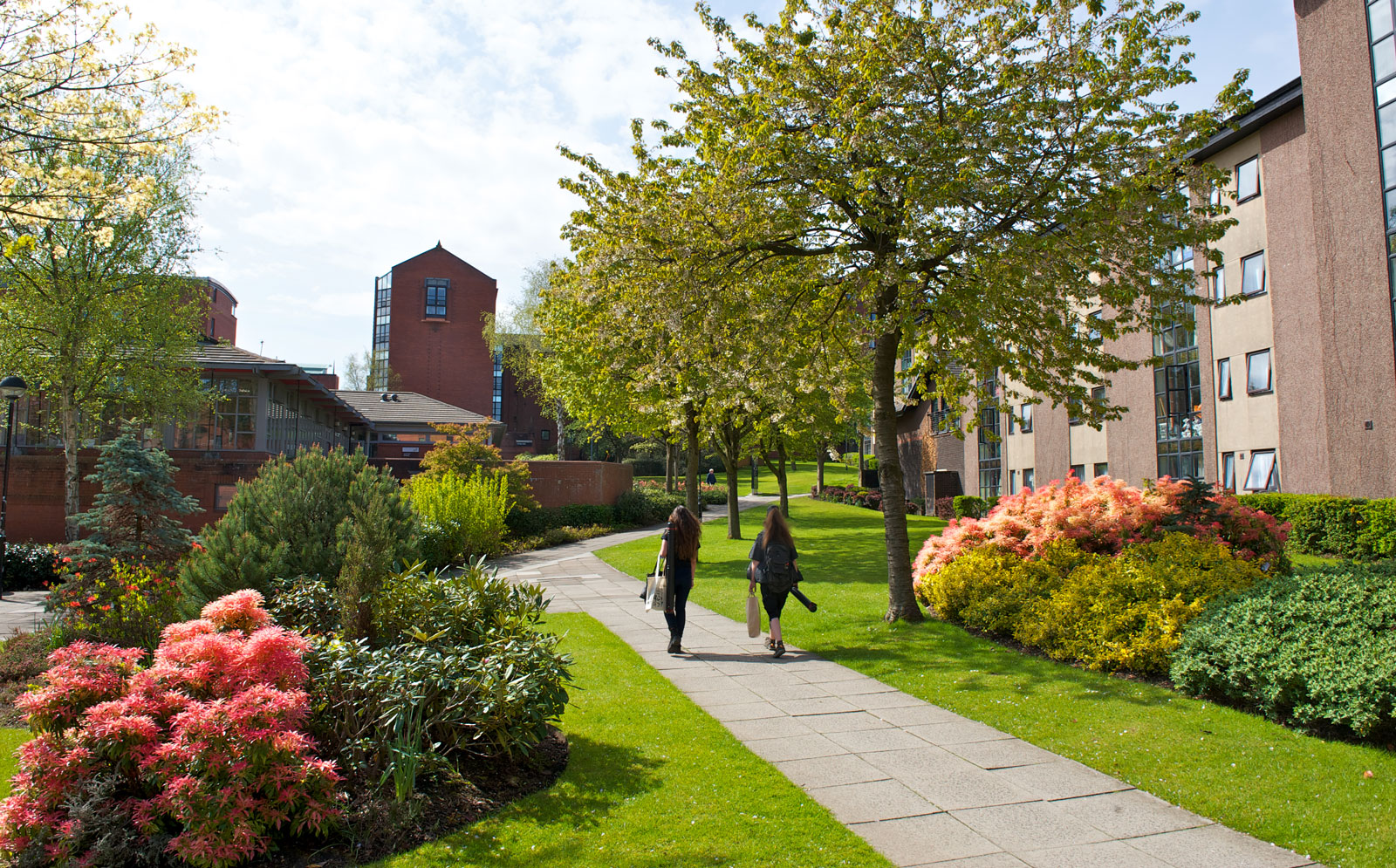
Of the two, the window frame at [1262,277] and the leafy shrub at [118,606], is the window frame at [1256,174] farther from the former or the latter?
the leafy shrub at [118,606]

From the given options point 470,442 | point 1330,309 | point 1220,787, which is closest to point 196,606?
point 1220,787

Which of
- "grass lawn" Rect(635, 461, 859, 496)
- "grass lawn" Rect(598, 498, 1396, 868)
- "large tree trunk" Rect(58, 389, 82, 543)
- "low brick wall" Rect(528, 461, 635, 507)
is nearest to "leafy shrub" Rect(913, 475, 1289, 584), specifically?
"grass lawn" Rect(598, 498, 1396, 868)

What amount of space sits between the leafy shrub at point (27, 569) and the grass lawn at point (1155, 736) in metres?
16.9

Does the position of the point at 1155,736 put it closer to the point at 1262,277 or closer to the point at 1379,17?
the point at 1262,277

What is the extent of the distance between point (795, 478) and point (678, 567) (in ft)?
208

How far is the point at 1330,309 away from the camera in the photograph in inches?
759

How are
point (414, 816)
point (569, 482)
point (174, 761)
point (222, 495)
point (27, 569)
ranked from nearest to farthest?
1. point (174, 761)
2. point (414, 816)
3. point (27, 569)
4. point (222, 495)
5. point (569, 482)

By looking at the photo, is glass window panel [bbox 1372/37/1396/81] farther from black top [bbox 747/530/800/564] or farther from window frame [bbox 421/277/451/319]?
window frame [bbox 421/277/451/319]

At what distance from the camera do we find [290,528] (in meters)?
7.61

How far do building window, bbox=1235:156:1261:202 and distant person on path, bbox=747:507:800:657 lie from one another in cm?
2090

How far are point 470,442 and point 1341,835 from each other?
22.2m

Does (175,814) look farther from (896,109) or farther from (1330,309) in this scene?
(1330,309)

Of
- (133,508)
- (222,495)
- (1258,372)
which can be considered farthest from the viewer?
(222,495)

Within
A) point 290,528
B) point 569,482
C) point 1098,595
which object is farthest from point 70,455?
point 1098,595
